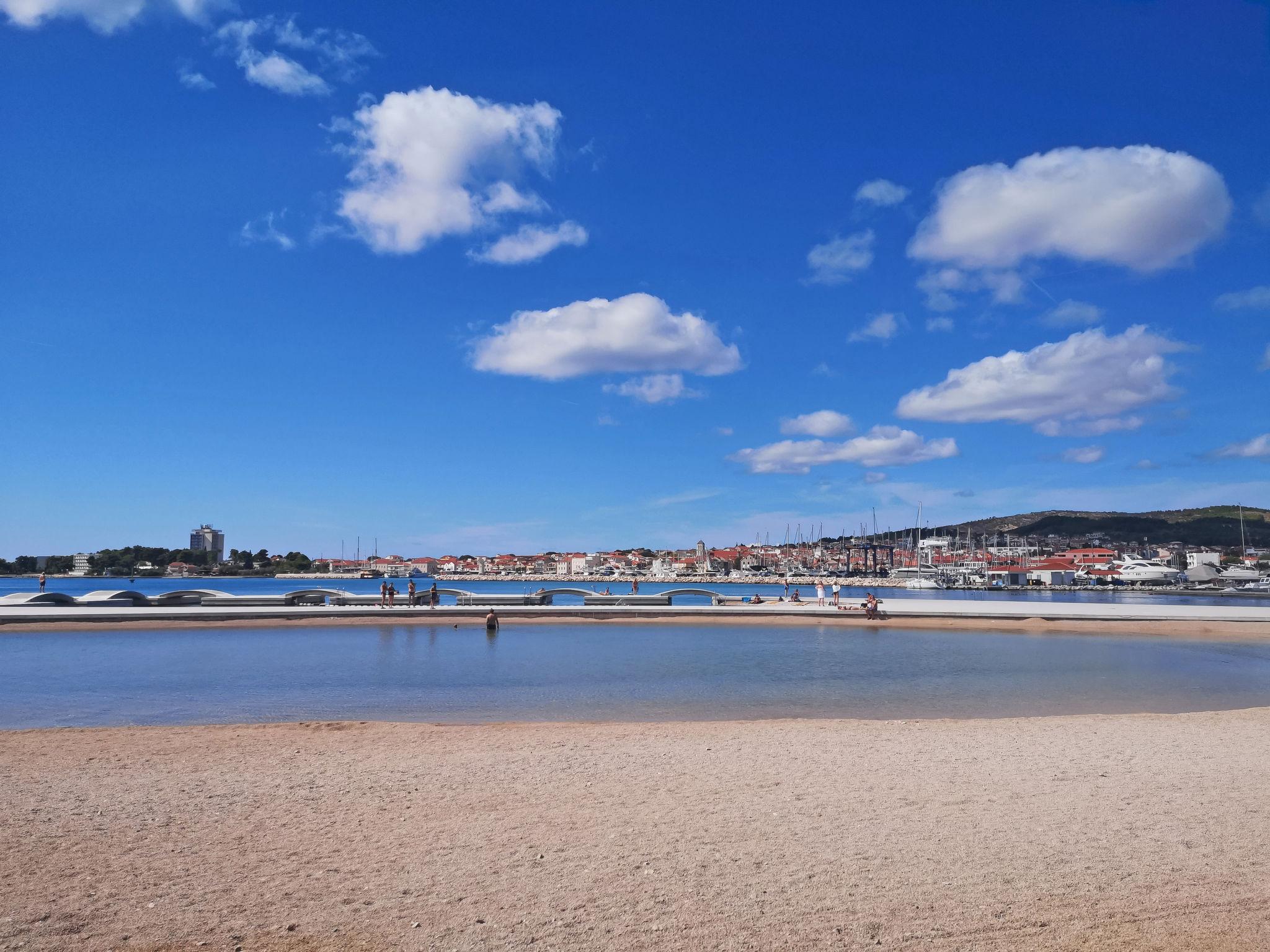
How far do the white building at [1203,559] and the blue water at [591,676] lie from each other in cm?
10634

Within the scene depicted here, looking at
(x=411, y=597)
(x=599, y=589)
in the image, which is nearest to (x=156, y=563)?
(x=599, y=589)

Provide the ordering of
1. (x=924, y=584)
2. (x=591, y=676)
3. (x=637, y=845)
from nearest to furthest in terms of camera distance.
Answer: (x=637, y=845) < (x=591, y=676) < (x=924, y=584)

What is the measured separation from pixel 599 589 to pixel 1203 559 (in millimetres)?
86814

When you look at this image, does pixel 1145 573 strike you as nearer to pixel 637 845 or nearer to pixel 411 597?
pixel 411 597

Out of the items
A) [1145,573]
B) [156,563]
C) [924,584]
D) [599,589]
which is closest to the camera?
[599,589]

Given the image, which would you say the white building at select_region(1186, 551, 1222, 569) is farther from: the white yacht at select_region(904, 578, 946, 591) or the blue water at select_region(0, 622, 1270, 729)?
the blue water at select_region(0, 622, 1270, 729)

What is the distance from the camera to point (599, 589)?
346ft

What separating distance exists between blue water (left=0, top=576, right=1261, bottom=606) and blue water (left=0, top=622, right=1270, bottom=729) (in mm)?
27704

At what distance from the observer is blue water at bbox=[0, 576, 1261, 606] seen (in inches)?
2857

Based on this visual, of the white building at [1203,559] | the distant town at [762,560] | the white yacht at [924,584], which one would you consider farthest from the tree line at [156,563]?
the white building at [1203,559]

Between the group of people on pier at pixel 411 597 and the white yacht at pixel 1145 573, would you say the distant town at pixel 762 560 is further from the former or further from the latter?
the group of people on pier at pixel 411 597

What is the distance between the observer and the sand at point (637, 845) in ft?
15.3

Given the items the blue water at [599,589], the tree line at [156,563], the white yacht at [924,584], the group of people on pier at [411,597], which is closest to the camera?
the group of people on pier at [411,597]

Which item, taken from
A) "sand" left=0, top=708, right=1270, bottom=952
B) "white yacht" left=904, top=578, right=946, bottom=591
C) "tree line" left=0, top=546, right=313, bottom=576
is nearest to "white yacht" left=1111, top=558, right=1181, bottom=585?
"white yacht" left=904, top=578, right=946, bottom=591
